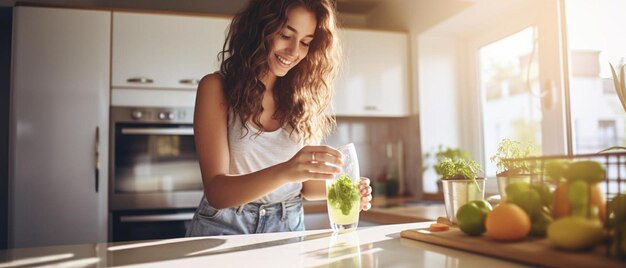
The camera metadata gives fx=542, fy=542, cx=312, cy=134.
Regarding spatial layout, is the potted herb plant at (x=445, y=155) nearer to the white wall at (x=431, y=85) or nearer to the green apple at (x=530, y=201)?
the white wall at (x=431, y=85)

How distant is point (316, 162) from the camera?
106 cm

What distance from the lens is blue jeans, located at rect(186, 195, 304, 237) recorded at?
1375 millimetres

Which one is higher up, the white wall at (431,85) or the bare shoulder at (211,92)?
the white wall at (431,85)

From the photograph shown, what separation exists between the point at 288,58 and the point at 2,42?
2.56 meters

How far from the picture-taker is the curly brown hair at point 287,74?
143cm

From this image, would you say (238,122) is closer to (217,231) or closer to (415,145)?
(217,231)

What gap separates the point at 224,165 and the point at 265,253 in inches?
16.7

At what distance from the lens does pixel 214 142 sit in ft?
4.33

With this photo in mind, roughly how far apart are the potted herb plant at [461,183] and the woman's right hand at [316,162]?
24 centimetres

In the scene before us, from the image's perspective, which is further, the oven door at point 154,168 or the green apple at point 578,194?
the oven door at point 154,168

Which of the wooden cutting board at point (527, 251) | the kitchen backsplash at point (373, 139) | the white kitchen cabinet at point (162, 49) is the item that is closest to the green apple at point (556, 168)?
the wooden cutting board at point (527, 251)

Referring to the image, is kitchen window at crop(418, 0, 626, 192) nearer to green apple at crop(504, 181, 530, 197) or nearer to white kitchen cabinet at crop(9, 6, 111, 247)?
green apple at crop(504, 181, 530, 197)

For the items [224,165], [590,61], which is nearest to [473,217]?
[224,165]

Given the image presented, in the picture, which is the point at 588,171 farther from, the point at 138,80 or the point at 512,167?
the point at 138,80
